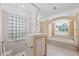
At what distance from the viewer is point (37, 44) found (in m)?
1.99

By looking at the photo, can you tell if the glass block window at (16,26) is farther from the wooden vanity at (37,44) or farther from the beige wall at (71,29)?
the beige wall at (71,29)

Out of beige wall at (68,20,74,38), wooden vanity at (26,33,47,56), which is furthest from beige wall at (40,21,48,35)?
beige wall at (68,20,74,38)

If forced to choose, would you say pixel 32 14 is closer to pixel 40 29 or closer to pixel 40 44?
pixel 40 29

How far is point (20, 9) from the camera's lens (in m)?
1.92

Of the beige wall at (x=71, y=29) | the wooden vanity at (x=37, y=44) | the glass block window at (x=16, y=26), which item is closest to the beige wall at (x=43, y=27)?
the wooden vanity at (x=37, y=44)

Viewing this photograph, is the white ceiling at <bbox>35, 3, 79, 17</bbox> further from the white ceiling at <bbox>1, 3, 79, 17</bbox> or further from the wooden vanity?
the wooden vanity

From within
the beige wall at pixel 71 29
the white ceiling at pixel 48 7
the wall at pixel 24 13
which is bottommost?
the beige wall at pixel 71 29

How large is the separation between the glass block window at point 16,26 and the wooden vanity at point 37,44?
0.15 meters

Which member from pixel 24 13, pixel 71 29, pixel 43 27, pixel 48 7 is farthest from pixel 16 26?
pixel 71 29

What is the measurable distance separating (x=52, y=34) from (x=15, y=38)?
0.73m

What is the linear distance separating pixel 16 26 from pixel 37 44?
53cm

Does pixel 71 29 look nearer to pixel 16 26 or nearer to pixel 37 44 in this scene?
pixel 37 44

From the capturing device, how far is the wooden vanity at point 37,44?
76.6 inches

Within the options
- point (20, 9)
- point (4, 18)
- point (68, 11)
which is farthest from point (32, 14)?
point (68, 11)
